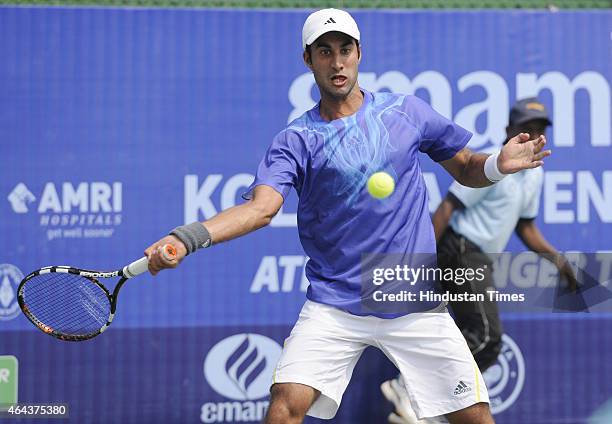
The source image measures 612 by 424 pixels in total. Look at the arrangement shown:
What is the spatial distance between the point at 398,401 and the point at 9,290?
1.94 metres

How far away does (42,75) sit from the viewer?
5.49 m

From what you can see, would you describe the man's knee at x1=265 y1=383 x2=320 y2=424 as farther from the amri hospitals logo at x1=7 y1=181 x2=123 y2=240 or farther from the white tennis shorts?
the amri hospitals logo at x1=7 y1=181 x2=123 y2=240

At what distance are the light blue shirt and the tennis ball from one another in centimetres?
158

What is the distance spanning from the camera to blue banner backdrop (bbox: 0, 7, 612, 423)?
18.0ft

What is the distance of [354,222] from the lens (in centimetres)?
419

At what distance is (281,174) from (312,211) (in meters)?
0.27

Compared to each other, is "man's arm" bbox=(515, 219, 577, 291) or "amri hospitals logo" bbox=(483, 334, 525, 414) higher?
"man's arm" bbox=(515, 219, 577, 291)

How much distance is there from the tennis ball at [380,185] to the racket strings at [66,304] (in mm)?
1142

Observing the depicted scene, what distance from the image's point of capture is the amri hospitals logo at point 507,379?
580 centimetres

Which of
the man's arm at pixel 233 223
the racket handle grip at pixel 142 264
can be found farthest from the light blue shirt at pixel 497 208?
the racket handle grip at pixel 142 264

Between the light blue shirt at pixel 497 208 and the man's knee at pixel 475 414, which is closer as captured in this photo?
the man's knee at pixel 475 414

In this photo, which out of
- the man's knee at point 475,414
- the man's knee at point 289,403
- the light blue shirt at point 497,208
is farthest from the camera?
the light blue shirt at point 497,208

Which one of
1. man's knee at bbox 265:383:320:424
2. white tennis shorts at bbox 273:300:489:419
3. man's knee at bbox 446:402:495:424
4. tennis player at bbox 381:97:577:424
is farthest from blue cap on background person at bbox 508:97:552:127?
man's knee at bbox 265:383:320:424

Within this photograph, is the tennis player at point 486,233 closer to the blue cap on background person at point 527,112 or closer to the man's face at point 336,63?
the blue cap on background person at point 527,112
